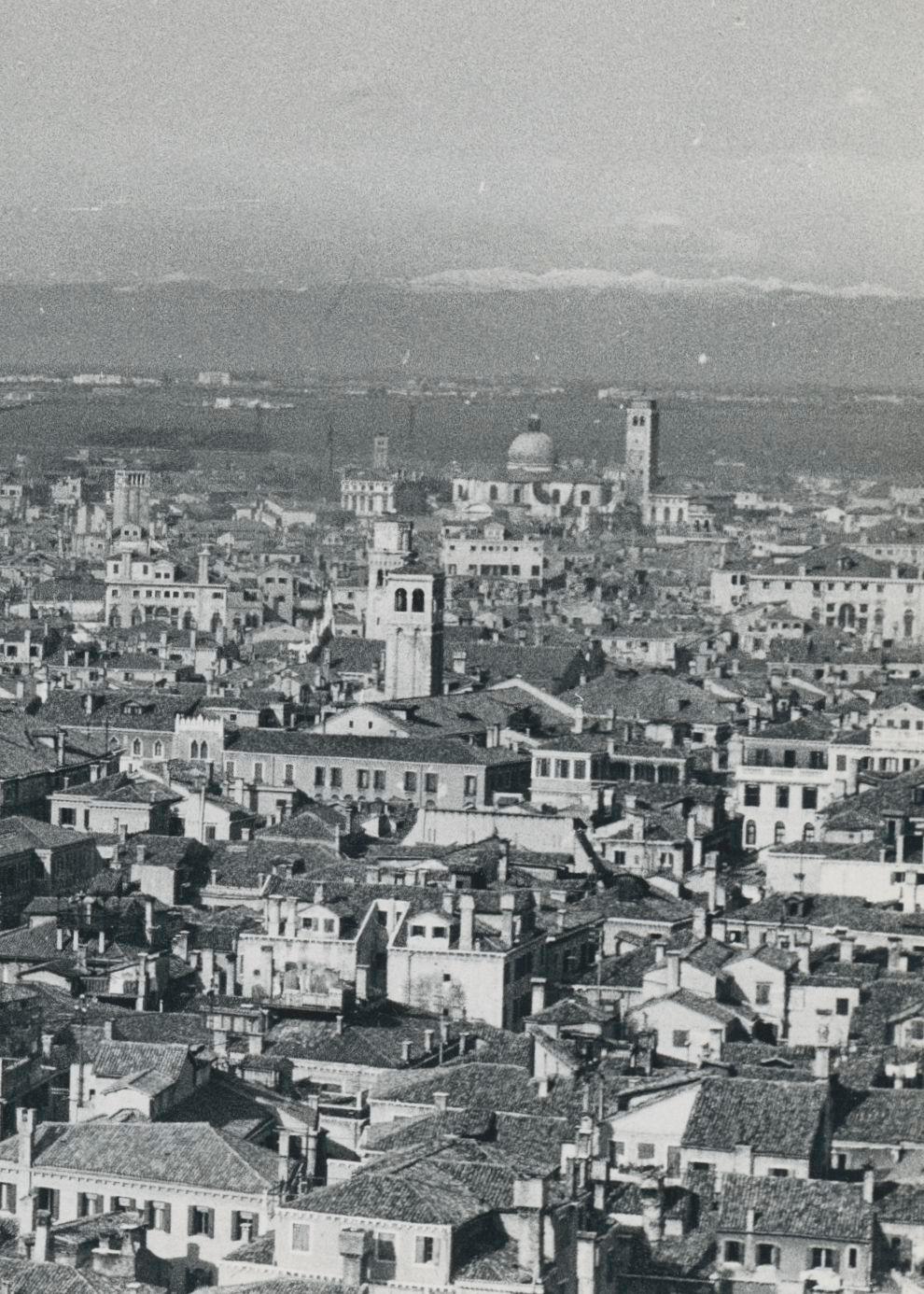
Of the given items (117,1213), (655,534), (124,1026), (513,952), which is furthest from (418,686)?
(655,534)

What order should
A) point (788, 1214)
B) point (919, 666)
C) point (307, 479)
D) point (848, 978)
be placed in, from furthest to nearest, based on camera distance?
point (307, 479), point (919, 666), point (848, 978), point (788, 1214)

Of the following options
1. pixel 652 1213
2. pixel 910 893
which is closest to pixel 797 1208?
pixel 652 1213

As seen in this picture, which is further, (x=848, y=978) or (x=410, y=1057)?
(x=848, y=978)

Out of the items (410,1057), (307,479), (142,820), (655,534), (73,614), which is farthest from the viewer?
(307,479)

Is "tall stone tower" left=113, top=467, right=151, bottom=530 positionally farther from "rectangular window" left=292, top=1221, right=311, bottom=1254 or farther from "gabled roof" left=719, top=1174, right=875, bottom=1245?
"rectangular window" left=292, top=1221, right=311, bottom=1254

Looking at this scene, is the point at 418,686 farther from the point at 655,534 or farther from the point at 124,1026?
the point at 655,534

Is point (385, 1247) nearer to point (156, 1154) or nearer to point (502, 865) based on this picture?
point (156, 1154)
